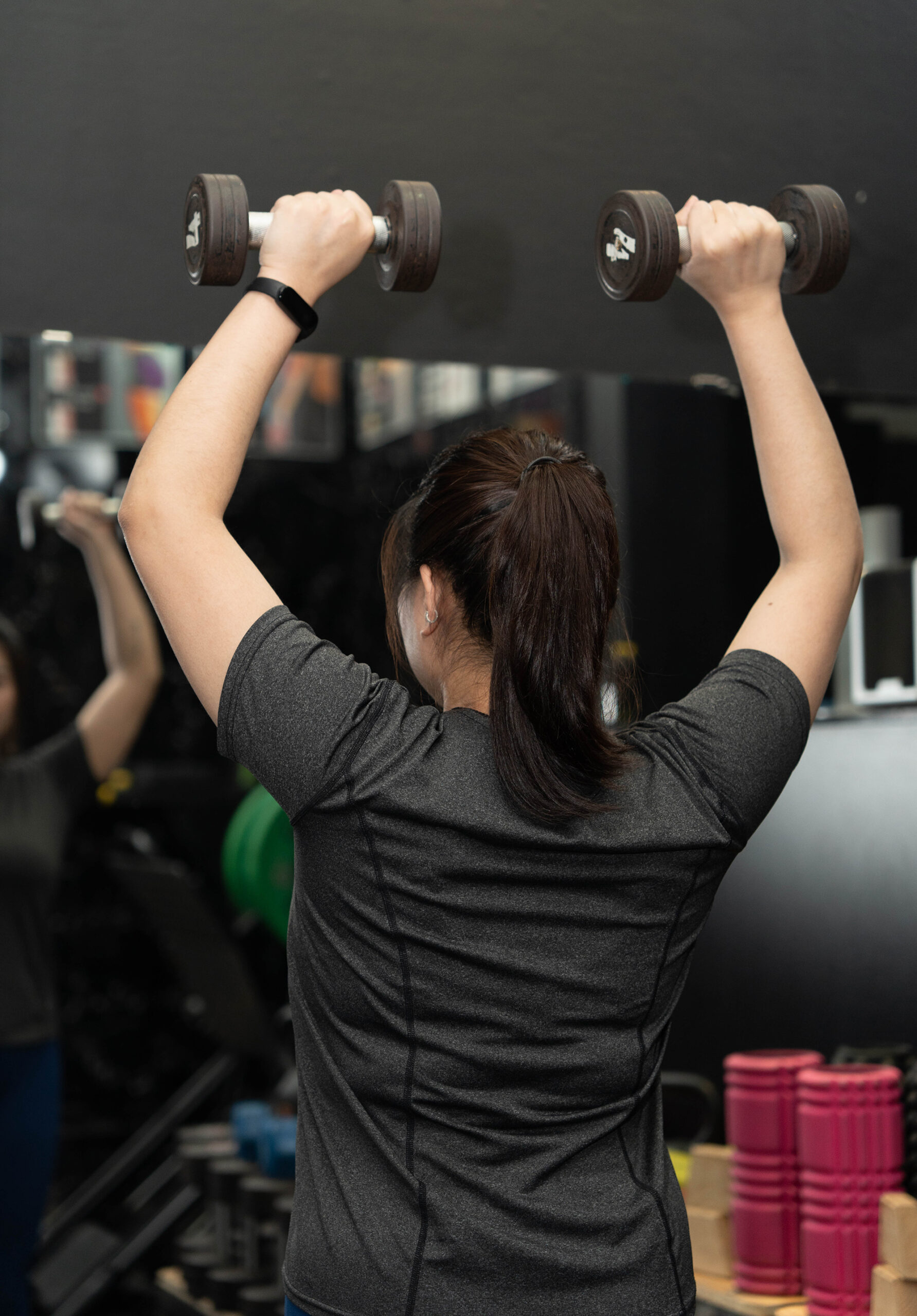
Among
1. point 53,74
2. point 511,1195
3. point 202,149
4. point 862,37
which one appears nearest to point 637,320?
point 862,37

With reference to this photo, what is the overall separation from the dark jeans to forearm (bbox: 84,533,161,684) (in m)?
0.70

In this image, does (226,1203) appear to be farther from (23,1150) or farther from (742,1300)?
(742,1300)

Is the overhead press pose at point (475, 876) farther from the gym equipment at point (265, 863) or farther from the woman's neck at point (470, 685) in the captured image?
the gym equipment at point (265, 863)

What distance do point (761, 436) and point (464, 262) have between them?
57 centimetres

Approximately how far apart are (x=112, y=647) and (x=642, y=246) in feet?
5.79

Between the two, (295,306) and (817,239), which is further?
(817,239)

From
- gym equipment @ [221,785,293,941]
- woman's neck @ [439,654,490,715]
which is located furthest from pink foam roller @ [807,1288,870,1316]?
gym equipment @ [221,785,293,941]

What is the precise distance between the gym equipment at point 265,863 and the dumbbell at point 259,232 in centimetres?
197

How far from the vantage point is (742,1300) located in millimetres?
1559

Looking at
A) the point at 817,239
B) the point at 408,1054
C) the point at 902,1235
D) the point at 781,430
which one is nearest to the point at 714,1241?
the point at 902,1235

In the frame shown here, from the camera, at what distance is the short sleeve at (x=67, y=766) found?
254 centimetres

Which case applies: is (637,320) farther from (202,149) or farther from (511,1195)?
(511,1195)

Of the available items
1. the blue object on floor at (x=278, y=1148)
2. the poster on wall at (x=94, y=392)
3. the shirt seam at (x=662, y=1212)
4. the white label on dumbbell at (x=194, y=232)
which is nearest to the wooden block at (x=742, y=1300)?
the shirt seam at (x=662, y=1212)

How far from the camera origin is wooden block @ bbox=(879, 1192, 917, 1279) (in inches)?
53.9
